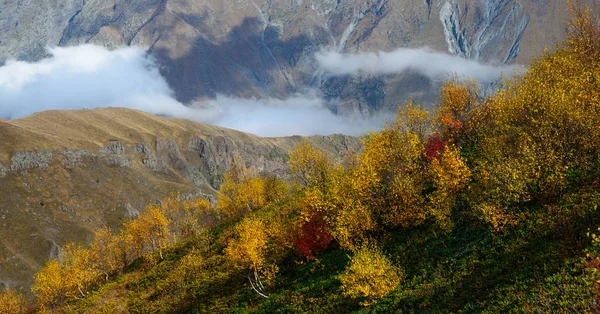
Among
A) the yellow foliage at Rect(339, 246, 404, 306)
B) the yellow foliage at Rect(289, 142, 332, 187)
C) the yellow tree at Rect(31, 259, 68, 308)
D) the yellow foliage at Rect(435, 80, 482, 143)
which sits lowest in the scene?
the yellow tree at Rect(31, 259, 68, 308)

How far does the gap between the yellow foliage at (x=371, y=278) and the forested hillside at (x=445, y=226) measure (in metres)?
0.17

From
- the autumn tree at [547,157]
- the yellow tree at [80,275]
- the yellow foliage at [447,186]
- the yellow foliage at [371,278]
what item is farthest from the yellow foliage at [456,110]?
the yellow tree at [80,275]

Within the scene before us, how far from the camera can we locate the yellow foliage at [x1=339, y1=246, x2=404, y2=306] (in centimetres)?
3606

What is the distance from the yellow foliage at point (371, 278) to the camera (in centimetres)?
3606

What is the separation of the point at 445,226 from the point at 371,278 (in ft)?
32.6

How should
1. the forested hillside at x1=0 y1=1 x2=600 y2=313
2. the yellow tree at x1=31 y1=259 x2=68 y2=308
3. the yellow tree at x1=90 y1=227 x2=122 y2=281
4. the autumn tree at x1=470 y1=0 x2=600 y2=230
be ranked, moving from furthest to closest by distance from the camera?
the yellow tree at x1=90 y1=227 x2=122 y2=281, the yellow tree at x1=31 y1=259 x2=68 y2=308, the autumn tree at x1=470 y1=0 x2=600 y2=230, the forested hillside at x1=0 y1=1 x2=600 y2=313

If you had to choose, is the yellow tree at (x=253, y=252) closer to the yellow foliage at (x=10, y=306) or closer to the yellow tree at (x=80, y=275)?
the yellow tree at (x=80, y=275)

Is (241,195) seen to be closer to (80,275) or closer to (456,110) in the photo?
(80,275)

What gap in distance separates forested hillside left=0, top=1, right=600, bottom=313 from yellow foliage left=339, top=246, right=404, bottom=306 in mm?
169

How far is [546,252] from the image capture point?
2975cm

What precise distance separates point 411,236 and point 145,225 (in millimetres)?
71150

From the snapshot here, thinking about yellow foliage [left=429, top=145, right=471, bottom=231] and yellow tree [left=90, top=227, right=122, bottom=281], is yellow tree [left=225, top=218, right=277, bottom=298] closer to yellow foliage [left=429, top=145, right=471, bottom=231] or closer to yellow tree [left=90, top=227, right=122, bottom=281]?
yellow foliage [left=429, top=145, right=471, bottom=231]

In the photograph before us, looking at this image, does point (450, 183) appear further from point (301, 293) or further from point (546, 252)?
point (301, 293)

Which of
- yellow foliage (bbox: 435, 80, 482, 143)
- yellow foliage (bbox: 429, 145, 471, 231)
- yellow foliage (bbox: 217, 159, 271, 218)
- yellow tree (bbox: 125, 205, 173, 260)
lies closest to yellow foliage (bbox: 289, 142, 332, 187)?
yellow foliage (bbox: 429, 145, 471, 231)
